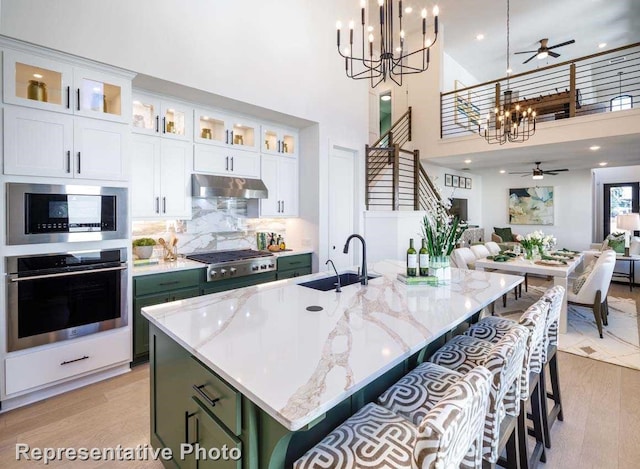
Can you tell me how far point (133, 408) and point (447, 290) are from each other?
2.53 meters

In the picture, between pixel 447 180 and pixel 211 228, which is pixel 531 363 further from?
pixel 447 180

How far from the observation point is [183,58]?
335cm

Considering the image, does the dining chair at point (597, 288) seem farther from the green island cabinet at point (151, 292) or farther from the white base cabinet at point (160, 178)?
the white base cabinet at point (160, 178)

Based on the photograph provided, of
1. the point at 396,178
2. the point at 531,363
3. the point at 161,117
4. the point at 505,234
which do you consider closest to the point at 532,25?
the point at 396,178

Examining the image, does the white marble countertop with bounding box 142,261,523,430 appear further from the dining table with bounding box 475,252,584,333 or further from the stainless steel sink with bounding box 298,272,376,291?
the dining table with bounding box 475,252,584,333

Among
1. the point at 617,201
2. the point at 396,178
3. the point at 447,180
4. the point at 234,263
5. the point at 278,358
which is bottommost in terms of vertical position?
the point at 278,358

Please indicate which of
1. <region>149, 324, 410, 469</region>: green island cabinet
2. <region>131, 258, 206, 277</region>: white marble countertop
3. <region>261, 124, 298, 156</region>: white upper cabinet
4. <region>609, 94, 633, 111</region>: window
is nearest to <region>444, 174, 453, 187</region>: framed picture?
<region>609, 94, 633, 111</region>: window

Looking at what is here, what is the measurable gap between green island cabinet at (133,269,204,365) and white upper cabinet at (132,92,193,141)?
1538mm

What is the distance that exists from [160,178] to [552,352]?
3888 mm

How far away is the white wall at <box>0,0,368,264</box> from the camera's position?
2.72m

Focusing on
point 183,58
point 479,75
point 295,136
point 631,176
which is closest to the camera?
point 183,58

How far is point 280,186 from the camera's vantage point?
479cm

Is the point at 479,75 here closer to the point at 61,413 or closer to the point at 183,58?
the point at 183,58

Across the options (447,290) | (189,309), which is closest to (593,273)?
(447,290)
